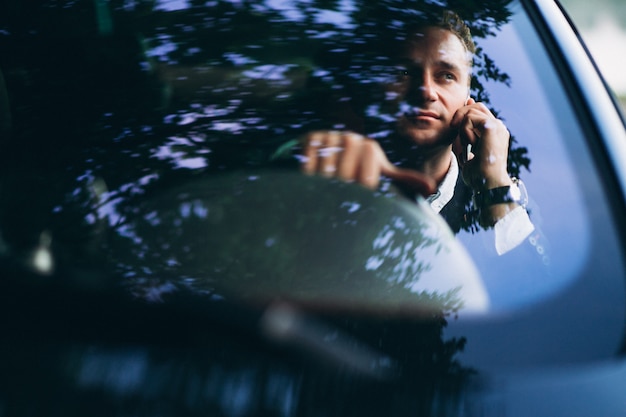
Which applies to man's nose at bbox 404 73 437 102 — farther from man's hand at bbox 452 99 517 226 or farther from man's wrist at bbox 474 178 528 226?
man's wrist at bbox 474 178 528 226

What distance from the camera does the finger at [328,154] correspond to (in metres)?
1.53

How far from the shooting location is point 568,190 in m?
1.50

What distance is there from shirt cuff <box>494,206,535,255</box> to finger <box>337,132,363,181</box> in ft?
0.91

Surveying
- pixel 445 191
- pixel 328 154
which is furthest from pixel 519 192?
pixel 328 154

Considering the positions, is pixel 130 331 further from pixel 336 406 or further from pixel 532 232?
pixel 532 232

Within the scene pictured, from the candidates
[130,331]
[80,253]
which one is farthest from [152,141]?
[130,331]

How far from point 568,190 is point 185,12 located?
2.79 ft

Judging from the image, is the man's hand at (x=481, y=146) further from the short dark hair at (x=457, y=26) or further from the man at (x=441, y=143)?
the short dark hair at (x=457, y=26)

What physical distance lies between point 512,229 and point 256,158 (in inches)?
18.8

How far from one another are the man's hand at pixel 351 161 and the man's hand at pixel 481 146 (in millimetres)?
121

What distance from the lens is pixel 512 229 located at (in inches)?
59.0

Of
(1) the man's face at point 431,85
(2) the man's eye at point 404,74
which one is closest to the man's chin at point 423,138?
(1) the man's face at point 431,85

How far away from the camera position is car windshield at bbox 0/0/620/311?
1361mm

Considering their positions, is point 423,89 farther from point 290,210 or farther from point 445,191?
point 290,210
